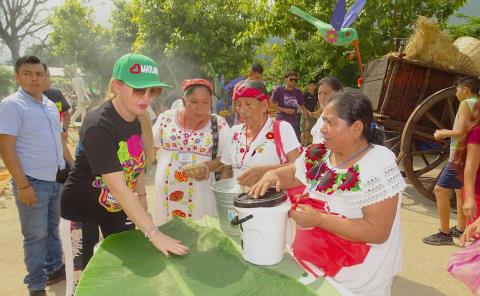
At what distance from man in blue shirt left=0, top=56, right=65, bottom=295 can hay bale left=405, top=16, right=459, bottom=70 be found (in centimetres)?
478

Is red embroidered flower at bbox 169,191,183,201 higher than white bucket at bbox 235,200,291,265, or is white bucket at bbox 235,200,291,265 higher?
white bucket at bbox 235,200,291,265

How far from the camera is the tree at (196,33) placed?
14.7 m

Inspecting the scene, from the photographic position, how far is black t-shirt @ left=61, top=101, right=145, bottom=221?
188cm

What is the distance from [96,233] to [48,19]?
109ft

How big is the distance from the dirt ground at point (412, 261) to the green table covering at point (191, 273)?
2.08 m

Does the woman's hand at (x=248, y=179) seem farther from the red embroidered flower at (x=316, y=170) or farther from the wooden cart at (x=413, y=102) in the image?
the wooden cart at (x=413, y=102)

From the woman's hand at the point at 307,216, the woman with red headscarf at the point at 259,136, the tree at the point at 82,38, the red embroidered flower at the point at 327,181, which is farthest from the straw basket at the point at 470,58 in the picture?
the tree at the point at 82,38

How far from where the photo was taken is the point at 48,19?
30000mm

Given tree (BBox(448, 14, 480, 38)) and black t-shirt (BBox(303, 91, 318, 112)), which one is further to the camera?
tree (BBox(448, 14, 480, 38))

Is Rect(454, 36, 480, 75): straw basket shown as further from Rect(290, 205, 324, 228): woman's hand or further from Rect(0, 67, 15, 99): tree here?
Rect(0, 67, 15, 99): tree

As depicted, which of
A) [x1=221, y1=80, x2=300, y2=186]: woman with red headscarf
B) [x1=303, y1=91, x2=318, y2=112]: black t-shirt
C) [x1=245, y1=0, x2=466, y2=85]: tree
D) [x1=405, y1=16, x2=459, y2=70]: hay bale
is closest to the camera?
[x1=221, y1=80, x2=300, y2=186]: woman with red headscarf

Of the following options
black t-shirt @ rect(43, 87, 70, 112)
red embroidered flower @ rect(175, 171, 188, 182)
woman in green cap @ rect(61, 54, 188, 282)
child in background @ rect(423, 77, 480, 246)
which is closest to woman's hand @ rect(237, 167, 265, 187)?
woman in green cap @ rect(61, 54, 188, 282)

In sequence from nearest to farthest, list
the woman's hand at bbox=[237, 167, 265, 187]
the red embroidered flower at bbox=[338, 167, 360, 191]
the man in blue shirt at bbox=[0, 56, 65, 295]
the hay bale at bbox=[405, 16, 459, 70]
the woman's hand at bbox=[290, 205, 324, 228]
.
→ the woman's hand at bbox=[290, 205, 324, 228]
the red embroidered flower at bbox=[338, 167, 360, 191]
the woman's hand at bbox=[237, 167, 265, 187]
the man in blue shirt at bbox=[0, 56, 65, 295]
the hay bale at bbox=[405, 16, 459, 70]

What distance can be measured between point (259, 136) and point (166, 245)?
3.99ft
